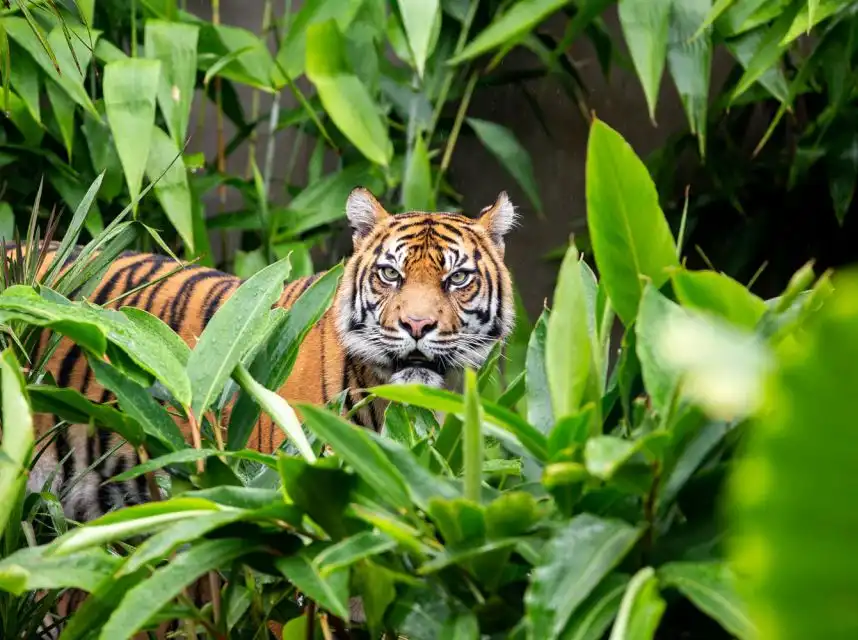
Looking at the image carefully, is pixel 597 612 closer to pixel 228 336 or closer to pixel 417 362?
pixel 228 336

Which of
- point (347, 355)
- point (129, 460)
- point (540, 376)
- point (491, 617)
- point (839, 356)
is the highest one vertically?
point (839, 356)

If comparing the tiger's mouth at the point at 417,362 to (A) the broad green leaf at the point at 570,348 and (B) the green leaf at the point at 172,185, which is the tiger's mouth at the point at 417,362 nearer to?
(B) the green leaf at the point at 172,185

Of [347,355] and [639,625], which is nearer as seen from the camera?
[639,625]

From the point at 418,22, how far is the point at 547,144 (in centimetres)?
131

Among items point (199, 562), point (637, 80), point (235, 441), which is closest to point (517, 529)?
point (199, 562)

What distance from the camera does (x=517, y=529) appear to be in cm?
81

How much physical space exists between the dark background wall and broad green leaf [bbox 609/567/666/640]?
3.25 metres

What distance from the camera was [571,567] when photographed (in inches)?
29.1

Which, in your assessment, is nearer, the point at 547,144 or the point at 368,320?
the point at 368,320

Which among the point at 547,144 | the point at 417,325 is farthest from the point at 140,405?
the point at 547,144

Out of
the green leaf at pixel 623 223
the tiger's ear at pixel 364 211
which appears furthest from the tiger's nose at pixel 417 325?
the green leaf at pixel 623 223

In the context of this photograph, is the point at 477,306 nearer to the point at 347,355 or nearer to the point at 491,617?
the point at 347,355

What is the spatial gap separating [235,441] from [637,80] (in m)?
3.12

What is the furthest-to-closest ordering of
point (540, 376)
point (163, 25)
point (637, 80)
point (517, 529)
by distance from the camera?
point (637, 80)
point (163, 25)
point (540, 376)
point (517, 529)
